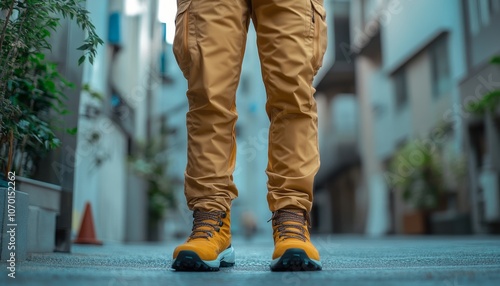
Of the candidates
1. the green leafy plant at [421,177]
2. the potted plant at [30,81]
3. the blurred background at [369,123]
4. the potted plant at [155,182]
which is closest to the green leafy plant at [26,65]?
the potted plant at [30,81]

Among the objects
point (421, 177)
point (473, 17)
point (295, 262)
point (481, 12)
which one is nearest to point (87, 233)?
point (295, 262)

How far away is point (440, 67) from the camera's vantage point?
12.2 m

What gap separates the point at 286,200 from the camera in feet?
5.82

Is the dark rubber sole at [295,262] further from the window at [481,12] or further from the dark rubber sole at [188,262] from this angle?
the window at [481,12]

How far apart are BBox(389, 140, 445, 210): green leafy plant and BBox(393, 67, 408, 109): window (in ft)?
8.78

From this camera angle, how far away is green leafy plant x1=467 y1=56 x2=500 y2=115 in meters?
8.61

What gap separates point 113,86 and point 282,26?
22.4 feet

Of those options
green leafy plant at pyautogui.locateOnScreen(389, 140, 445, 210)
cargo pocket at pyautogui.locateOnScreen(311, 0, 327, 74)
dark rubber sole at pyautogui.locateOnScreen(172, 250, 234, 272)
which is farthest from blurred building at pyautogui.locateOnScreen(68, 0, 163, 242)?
green leafy plant at pyautogui.locateOnScreen(389, 140, 445, 210)

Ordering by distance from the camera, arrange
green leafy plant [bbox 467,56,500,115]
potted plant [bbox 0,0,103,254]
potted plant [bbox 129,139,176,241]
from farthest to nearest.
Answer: potted plant [bbox 129,139,176,241] → green leafy plant [bbox 467,56,500,115] → potted plant [bbox 0,0,103,254]

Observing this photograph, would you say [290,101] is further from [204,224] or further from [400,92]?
[400,92]

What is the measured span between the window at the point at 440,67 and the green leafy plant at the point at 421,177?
1.13 m

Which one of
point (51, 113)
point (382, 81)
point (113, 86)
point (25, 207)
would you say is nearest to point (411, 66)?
point (382, 81)

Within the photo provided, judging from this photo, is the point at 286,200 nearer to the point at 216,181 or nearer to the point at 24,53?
the point at 216,181

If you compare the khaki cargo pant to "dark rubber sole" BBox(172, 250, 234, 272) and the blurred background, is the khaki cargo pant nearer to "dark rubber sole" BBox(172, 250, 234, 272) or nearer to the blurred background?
"dark rubber sole" BBox(172, 250, 234, 272)
